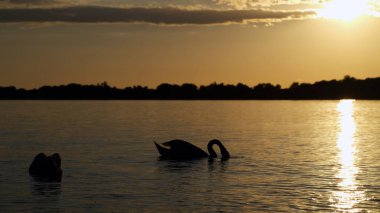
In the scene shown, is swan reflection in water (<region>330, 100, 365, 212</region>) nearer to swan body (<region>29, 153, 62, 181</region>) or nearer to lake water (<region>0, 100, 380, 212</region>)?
lake water (<region>0, 100, 380, 212</region>)

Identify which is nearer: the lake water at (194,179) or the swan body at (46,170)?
the lake water at (194,179)

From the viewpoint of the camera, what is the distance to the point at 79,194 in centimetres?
2581

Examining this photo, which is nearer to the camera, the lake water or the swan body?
the lake water

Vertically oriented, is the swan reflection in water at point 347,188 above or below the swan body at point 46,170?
below

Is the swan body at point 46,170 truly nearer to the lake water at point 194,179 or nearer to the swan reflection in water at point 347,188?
the lake water at point 194,179

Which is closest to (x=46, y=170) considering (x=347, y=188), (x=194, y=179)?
(x=194, y=179)

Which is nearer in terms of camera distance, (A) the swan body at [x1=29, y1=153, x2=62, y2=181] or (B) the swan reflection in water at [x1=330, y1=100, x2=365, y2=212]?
(B) the swan reflection in water at [x1=330, y1=100, x2=365, y2=212]

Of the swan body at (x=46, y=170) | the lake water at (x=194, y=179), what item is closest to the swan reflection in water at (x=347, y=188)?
the lake water at (x=194, y=179)

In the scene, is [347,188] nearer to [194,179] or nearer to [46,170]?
[194,179]

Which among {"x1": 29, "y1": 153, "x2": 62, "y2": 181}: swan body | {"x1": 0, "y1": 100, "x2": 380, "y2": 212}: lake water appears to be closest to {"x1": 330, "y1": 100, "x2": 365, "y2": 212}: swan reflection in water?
{"x1": 0, "y1": 100, "x2": 380, "y2": 212}: lake water

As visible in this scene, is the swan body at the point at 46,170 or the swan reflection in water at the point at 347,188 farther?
the swan body at the point at 46,170

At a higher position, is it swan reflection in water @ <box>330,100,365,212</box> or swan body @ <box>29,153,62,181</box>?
swan body @ <box>29,153,62,181</box>

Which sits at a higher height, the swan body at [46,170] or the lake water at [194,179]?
the swan body at [46,170]

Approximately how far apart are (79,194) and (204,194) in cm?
477
